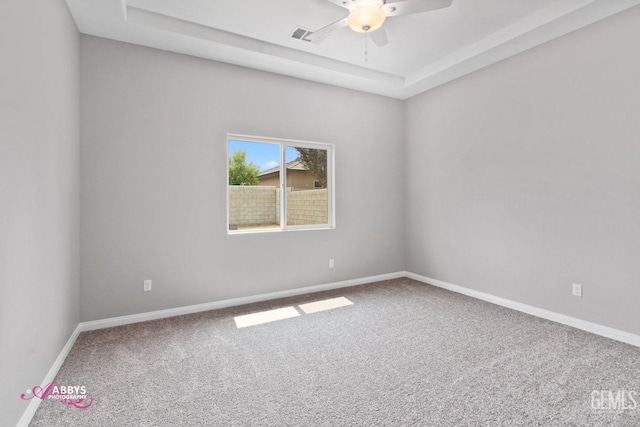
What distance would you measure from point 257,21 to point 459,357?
11.1 feet

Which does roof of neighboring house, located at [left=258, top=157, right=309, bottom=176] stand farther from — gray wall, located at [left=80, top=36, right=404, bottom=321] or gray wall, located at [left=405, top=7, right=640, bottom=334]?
gray wall, located at [left=405, top=7, right=640, bottom=334]

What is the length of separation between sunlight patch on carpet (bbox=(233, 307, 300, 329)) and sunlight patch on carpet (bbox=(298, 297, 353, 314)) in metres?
0.14

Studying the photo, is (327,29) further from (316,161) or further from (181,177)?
(181,177)

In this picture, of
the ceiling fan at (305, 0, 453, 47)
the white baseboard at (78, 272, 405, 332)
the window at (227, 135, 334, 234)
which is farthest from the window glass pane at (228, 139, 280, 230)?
the ceiling fan at (305, 0, 453, 47)

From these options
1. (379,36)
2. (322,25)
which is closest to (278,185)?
(322,25)

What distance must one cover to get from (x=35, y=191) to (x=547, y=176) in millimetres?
4225

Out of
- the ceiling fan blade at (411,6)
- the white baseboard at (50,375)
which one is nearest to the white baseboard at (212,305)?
the white baseboard at (50,375)

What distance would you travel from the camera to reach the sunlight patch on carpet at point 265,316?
3.11 metres

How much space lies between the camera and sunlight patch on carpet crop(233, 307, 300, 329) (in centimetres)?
311

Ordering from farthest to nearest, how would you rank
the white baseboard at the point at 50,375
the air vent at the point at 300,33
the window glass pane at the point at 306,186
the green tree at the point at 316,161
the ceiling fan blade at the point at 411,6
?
1. the green tree at the point at 316,161
2. the window glass pane at the point at 306,186
3. the air vent at the point at 300,33
4. the ceiling fan blade at the point at 411,6
5. the white baseboard at the point at 50,375

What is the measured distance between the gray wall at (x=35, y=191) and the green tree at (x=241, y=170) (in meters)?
1.47

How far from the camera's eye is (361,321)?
3154 millimetres

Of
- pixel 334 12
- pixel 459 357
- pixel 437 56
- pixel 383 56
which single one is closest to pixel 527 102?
pixel 437 56

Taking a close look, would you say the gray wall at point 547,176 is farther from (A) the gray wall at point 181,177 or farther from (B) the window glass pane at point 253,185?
(B) the window glass pane at point 253,185
